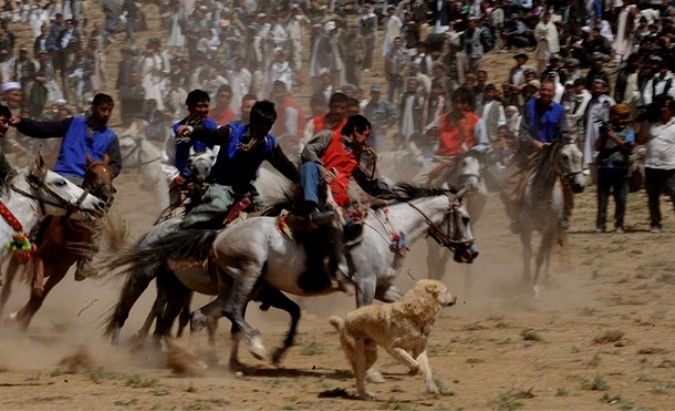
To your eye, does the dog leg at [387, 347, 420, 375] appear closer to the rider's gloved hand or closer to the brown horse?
the rider's gloved hand

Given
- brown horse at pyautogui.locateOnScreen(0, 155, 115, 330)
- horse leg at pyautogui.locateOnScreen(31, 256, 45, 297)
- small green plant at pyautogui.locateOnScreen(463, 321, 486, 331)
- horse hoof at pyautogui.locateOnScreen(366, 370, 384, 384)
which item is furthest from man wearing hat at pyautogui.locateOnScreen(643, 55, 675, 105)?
horse hoof at pyautogui.locateOnScreen(366, 370, 384, 384)

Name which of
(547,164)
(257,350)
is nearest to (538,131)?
(547,164)

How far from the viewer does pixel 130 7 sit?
3219 centimetres

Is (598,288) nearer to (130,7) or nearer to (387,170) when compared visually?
(387,170)

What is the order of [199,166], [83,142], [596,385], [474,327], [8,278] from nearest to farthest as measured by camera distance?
[596,385] → [199,166] → [83,142] → [474,327] → [8,278]

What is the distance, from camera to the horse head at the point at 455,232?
38.8 feet

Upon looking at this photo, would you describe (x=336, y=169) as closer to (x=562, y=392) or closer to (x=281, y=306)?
(x=281, y=306)

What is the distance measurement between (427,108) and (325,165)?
11.0 metres

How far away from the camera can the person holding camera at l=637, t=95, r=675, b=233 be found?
19.4 meters

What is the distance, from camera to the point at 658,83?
21.8m

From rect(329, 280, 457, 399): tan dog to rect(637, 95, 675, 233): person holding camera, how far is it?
1045 cm

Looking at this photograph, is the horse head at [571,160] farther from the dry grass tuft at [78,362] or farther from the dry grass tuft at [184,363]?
the dry grass tuft at [78,362]

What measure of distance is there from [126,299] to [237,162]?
164cm

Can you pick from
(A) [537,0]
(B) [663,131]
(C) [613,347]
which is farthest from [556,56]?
(C) [613,347]
